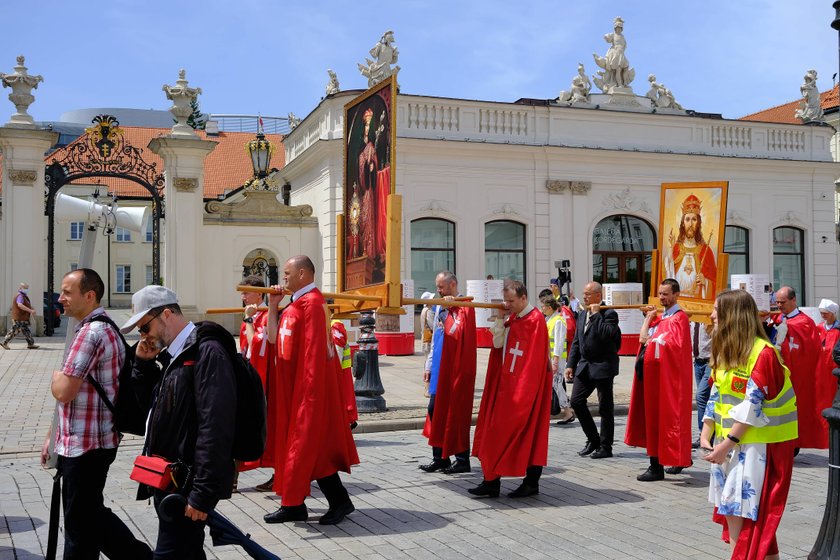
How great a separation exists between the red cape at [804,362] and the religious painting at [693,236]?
1.62 meters

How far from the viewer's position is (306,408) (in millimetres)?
6316

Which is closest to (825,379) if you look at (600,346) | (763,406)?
(600,346)

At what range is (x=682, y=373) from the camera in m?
Result: 8.00

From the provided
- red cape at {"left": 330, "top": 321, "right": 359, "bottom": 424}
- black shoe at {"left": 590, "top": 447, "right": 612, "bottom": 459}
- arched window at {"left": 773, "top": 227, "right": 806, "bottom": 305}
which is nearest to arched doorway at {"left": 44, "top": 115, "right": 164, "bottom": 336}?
red cape at {"left": 330, "top": 321, "right": 359, "bottom": 424}

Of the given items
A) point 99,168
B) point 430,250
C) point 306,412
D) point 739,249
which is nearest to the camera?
point 306,412

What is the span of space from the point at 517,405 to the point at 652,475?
1.67 m

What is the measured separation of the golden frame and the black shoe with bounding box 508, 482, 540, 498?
2.41 metres

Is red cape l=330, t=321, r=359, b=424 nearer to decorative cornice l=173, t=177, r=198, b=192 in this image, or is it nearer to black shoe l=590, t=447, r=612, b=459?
black shoe l=590, t=447, r=612, b=459

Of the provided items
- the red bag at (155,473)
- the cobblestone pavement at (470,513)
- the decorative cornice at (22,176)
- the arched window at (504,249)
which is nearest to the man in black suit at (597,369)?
the cobblestone pavement at (470,513)

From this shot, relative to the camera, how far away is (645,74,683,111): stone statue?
26266 millimetres

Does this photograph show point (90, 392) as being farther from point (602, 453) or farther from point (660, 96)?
point (660, 96)

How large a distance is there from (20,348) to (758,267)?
67.2 ft

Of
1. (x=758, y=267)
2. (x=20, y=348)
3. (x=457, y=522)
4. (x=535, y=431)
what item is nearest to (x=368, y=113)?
(x=535, y=431)

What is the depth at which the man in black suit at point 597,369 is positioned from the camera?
29.7 feet
